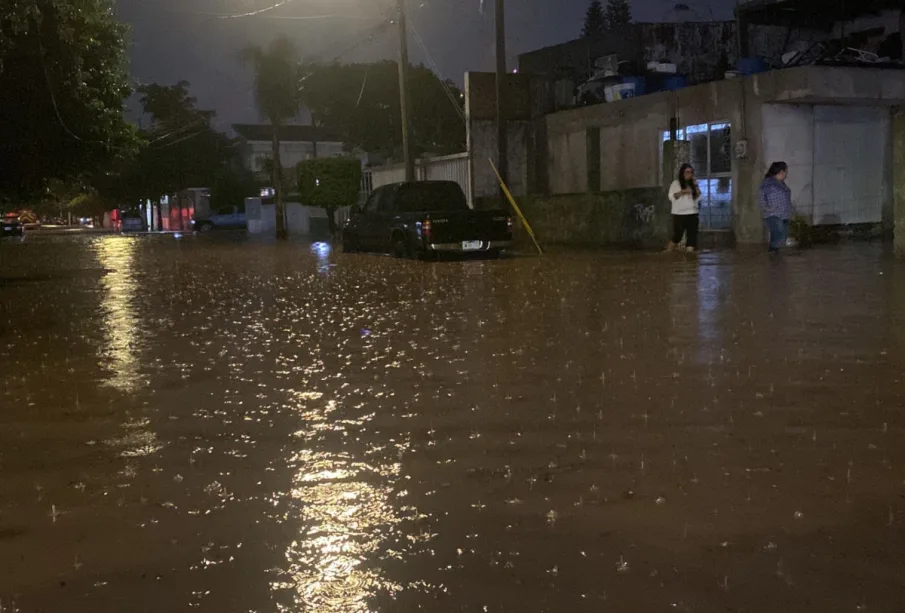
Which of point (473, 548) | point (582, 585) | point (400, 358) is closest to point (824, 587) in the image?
point (582, 585)

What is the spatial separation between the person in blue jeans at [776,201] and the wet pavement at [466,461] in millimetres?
5743

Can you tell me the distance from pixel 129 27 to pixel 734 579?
20.9 metres

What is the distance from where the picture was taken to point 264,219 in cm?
4378

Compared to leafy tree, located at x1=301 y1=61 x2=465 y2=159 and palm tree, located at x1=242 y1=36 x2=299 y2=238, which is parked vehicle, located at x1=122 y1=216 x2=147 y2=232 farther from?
palm tree, located at x1=242 y1=36 x2=299 y2=238

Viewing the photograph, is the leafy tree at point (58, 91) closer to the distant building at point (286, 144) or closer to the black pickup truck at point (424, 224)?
the black pickup truck at point (424, 224)

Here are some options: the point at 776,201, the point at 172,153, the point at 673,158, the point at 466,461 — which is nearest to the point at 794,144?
the point at 673,158

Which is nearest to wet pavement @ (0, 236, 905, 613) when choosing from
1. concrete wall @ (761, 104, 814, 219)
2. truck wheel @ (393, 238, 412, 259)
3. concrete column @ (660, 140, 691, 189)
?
truck wheel @ (393, 238, 412, 259)

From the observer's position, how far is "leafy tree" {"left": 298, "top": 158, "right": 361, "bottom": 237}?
109 ft

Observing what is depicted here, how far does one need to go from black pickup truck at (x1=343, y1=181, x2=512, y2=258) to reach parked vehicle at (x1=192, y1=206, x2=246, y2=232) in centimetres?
3274

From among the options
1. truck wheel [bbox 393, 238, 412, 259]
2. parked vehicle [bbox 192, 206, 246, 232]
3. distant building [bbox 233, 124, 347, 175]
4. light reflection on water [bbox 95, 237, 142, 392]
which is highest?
distant building [bbox 233, 124, 347, 175]

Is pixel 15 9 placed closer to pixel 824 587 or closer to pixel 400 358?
pixel 400 358

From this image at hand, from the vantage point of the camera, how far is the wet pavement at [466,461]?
324 cm

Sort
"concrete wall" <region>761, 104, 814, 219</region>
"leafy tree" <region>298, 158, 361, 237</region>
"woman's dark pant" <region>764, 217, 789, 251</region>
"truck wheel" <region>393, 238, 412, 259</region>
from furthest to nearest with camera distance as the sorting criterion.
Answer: "leafy tree" <region>298, 158, 361, 237</region>, "concrete wall" <region>761, 104, 814, 219</region>, "truck wheel" <region>393, 238, 412, 259</region>, "woman's dark pant" <region>764, 217, 789, 251</region>

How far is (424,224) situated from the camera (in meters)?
17.7
